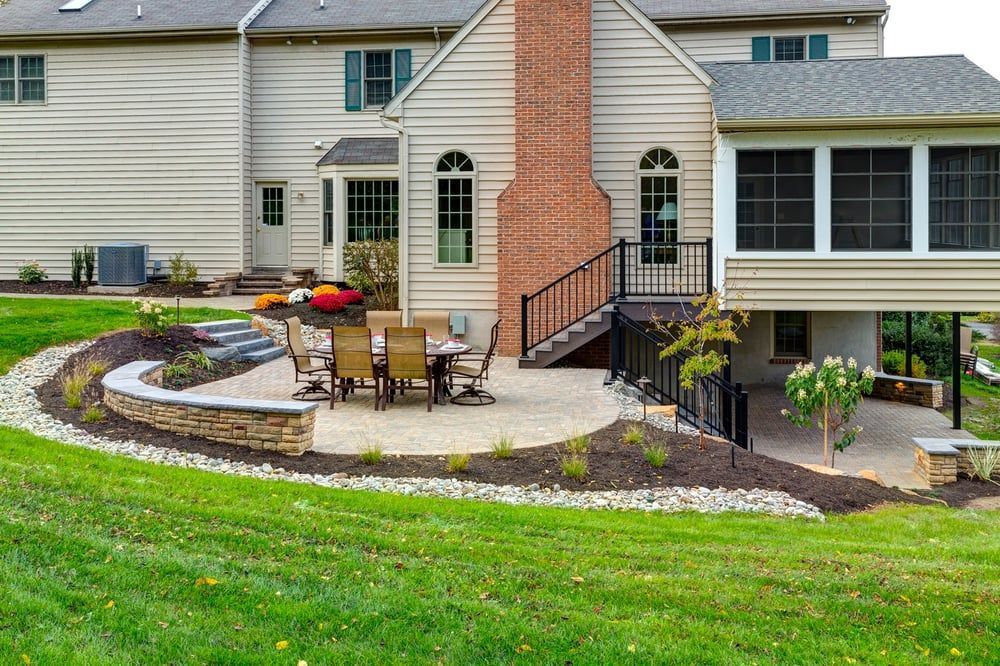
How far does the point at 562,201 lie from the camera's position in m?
16.2

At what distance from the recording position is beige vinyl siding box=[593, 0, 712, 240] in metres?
16.3

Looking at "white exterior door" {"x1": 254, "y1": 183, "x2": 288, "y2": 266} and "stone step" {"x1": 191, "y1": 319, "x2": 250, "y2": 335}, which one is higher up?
"white exterior door" {"x1": 254, "y1": 183, "x2": 288, "y2": 266}

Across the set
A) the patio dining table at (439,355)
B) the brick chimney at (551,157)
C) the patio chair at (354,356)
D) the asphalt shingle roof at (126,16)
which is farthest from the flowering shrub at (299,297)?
the patio chair at (354,356)

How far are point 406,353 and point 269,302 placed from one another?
9.02 m

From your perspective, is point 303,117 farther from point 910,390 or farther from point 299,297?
point 910,390

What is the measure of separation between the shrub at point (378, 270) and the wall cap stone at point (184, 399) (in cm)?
774

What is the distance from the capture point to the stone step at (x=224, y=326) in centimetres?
1539

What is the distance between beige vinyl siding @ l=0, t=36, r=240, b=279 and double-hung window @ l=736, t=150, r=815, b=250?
12.6 meters

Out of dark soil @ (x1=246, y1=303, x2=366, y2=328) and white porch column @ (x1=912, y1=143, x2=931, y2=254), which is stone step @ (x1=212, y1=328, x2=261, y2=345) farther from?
white porch column @ (x1=912, y1=143, x2=931, y2=254)

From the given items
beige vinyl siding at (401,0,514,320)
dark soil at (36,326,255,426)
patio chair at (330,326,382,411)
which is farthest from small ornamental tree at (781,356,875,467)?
dark soil at (36,326,255,426)

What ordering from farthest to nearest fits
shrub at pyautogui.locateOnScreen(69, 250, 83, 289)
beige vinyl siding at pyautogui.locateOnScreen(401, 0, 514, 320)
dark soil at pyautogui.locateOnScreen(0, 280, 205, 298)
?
shrub at pyautogui.locateOnScreen(69, 250, 83, 289) → dark soil at pyautogui.locateOnScreen(0, 280, 205, 298) → beige vinyl siding at pyautogui.locateOnScreen(401, 0, 514, 320)

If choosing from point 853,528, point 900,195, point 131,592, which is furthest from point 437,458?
point 900,195

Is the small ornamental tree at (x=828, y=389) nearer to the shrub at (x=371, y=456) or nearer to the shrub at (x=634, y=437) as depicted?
the shrub at (x=634, y=437)

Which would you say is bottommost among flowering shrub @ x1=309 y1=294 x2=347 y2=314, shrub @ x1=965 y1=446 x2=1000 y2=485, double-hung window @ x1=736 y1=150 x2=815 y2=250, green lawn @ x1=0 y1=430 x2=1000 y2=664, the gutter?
shrub @ x1=965 y1=446 x2=1000 y2=485
